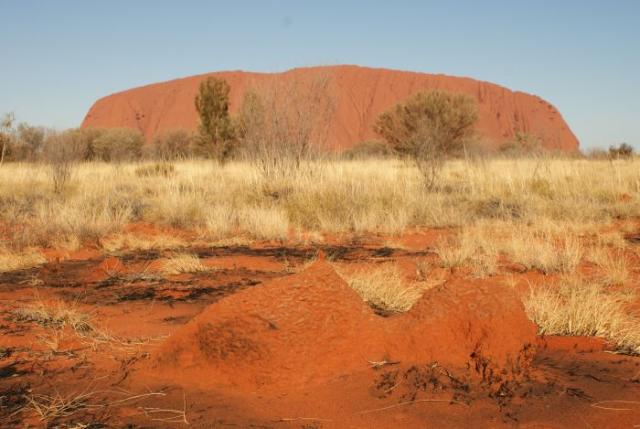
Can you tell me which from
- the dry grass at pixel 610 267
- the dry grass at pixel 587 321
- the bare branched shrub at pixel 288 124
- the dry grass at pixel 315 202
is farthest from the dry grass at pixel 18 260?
the bare branched shrub at pixel 288 124

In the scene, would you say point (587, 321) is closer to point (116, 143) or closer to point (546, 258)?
point (546, 258)

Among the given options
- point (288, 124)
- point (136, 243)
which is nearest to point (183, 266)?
point (136, 243)

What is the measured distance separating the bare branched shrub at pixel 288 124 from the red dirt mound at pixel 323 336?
8623 mm

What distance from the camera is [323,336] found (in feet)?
9.57

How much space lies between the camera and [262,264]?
20.0ft

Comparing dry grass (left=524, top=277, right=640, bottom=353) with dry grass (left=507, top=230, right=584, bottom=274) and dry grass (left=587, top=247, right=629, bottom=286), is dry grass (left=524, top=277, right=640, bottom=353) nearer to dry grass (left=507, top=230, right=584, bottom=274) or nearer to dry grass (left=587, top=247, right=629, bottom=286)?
dry grass (left=587, top=247, right=629, bottom=286)

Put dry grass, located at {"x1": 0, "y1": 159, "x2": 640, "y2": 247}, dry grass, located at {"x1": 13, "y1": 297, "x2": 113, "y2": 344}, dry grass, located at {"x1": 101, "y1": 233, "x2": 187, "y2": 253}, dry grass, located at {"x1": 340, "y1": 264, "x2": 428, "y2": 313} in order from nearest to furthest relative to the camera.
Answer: dry grass, located at {"x1": 13, "y1": 297, "x2": 113, "y2": 344} → dry grass, located at {"x1": 340, "y1": 264, "x2": 428, "y2": 313} → dry grass, located at {"x1": 101, "y1": 233, "x2": 187, "y2": 253} → dry grass, located at {"x1": 0, "y1": 159, "x2": 640, "y2": 247}

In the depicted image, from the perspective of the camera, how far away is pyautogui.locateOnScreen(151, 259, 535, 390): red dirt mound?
2.79m

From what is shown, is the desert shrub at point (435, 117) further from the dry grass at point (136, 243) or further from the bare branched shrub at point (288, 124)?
the dry grass at point (136, 243)

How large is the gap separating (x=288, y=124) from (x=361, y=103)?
68889 millimetres

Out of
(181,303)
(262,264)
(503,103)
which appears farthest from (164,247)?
(503,103)

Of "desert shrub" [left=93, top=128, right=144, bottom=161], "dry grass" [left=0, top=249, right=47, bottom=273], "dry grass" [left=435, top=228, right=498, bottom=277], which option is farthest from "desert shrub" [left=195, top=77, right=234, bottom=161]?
"dry grass" [left=435, top=228, right=498, bottom=277]

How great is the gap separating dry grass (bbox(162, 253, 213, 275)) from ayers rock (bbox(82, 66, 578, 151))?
67.5 metres

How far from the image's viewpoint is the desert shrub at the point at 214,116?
2670 cm
